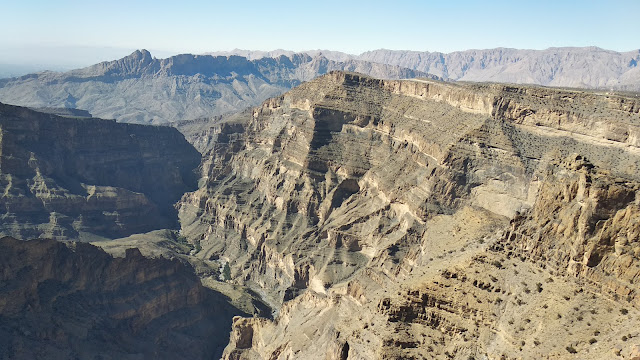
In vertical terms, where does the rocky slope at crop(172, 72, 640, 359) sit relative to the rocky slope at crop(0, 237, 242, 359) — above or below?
above

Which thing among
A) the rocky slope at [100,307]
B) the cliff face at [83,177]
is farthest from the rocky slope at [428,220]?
the cliff face at [83,177]

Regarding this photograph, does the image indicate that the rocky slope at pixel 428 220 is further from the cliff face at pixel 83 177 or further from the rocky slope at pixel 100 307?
the cliff face at pixel 83 177

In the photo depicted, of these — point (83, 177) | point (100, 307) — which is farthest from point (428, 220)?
point (83, 177)

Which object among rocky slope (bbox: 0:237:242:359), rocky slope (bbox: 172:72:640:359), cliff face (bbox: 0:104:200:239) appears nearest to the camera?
rocky slope (bbox: 172:72:640:359)

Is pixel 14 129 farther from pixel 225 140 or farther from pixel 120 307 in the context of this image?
pixel 120 307

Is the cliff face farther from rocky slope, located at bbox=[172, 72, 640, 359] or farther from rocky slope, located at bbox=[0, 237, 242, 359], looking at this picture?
rocky slope, located at bbox=[0, 237, 242, 359]

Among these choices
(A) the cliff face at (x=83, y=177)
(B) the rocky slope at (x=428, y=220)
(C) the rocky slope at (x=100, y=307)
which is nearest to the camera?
(B) the rocky slope at (x=428, y=220)

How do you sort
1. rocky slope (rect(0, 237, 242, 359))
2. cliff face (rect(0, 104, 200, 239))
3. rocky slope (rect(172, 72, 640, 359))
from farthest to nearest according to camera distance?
cliff face (rect(0, 104, 200, 239)) < rocky slope (rect(0, 237, 242, 359)) < rocky slope (rect(172, 72, 640, 359))

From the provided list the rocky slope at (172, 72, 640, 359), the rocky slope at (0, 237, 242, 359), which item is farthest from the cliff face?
the rocky slope at (0, 237, 242, 359)

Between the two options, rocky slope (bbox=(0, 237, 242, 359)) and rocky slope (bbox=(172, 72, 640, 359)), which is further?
rocky slope (bbox=(0, 237, 242, 359))
